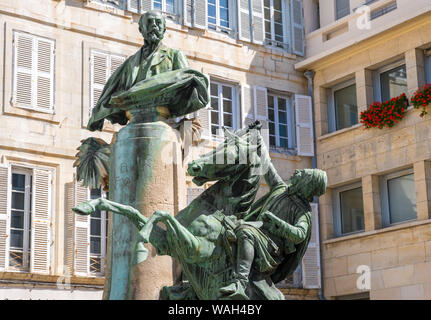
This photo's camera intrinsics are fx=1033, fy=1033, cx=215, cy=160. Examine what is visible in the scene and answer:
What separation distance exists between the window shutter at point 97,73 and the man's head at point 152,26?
41.1 ft

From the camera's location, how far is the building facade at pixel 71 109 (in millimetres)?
18531

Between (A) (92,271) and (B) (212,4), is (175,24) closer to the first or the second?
(B) (212,4)

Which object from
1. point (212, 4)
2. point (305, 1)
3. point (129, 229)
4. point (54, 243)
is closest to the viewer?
point (129, 229)

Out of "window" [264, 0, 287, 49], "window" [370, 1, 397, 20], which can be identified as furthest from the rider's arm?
"window" [264, 0, 287, 49]

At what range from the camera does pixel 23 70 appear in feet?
62.5

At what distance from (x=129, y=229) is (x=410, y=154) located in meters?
14.7

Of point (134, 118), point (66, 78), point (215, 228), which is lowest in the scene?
point (215, 228)

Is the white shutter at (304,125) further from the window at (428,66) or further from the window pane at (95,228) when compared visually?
the window pane at (95,228)

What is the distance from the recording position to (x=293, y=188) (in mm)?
6477

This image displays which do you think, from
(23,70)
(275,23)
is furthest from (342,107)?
(23,70)

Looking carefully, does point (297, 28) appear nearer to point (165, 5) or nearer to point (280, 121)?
point (280, 121)

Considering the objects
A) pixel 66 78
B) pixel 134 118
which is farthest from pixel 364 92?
pixel 134 118

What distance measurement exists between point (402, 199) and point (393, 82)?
258 centimetres

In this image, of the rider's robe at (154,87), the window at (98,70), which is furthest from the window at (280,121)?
the rider's robe at (154,87)
